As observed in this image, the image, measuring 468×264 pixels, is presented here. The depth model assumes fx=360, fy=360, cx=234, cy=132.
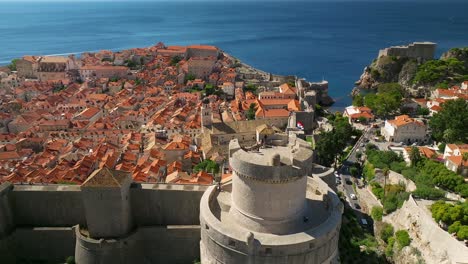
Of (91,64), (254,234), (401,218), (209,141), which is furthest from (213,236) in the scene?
(91,64)

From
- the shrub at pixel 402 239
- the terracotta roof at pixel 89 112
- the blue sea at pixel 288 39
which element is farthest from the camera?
the blue sea at pixel 288 39

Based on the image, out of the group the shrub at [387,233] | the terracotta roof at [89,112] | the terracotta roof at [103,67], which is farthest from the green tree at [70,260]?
the terracotta roof at [103,67]

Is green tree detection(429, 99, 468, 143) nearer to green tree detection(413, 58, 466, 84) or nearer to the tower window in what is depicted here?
green tree detection(413, 58, 466, 84)

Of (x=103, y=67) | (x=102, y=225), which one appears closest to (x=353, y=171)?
(x=102, y=225)

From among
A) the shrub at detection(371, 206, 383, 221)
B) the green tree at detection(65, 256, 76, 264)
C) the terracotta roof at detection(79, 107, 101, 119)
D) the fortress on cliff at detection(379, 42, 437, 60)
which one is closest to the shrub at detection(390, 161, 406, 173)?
the shrub at detection(371, 206, 383, 221)

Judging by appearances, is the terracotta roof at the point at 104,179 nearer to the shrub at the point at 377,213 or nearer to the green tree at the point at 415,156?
the shrub at the point at 377,213

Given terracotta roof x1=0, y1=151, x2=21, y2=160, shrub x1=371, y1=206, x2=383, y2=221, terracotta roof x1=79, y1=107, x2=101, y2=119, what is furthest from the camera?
terracotta roof x1=79, y1=107, x2=101, y2=119

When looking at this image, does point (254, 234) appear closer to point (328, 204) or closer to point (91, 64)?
point (328, 204)

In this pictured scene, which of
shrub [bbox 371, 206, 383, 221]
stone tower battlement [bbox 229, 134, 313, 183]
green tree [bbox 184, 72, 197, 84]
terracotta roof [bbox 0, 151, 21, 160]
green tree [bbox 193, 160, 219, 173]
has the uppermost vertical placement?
stone tower battlement [bbox 229, 134, 313, 183]
